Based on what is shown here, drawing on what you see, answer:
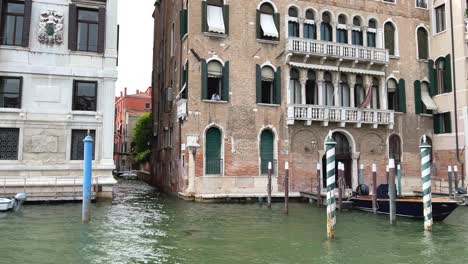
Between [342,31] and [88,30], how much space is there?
10.2 m

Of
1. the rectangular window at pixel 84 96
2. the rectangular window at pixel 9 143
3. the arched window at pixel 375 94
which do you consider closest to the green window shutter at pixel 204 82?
the rectangular window at pixel 84 96

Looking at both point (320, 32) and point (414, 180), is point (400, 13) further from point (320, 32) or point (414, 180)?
point (414, 180)

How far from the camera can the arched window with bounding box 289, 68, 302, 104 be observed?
1770 cm

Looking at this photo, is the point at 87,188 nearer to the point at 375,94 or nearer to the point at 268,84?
the point at 268,84

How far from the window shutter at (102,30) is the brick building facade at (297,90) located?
311 cm

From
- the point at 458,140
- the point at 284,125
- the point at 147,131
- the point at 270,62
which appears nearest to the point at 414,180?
the point at 458,140

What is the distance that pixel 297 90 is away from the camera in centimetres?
1783

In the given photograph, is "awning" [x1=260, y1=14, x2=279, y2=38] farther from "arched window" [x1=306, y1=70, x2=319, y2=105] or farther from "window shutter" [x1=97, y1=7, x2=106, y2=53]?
"window shutter" [x1=97, y1=7, x2=106, y2=53]

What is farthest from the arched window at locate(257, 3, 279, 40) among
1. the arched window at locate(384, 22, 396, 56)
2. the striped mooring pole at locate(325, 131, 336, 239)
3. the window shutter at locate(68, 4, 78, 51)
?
the striped mooring pole at locate(325, 131, 336, 239)

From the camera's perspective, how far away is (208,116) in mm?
16422

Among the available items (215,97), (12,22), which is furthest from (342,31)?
(12,22)

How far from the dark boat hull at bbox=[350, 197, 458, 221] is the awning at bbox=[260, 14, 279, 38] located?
281 inches

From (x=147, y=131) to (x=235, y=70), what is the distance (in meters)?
14.9

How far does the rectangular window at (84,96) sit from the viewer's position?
14.7m
